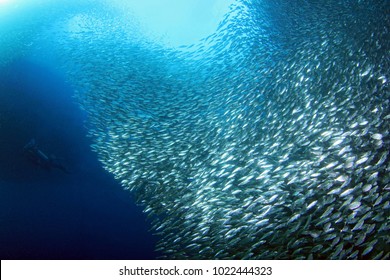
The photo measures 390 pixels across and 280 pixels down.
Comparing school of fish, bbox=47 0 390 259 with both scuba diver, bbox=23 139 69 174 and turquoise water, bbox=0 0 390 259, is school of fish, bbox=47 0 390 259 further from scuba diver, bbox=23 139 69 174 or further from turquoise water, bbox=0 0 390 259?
scuba diver, bbox=23 139 69 174

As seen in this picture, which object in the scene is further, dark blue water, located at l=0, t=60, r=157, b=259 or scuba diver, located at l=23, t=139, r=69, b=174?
scuba diver, located at l=23, t=139, r=69, b=174

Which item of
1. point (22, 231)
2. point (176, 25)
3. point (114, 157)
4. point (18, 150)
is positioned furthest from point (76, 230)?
point (176, 25)

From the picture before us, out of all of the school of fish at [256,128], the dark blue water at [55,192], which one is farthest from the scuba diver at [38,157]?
the school of fish at [256,128]

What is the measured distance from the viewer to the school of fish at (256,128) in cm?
461

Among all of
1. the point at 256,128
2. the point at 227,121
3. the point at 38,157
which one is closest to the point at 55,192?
the point at 38,157

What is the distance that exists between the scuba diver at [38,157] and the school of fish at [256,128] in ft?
4.30

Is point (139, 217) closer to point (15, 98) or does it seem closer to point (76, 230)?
point (76, 230)

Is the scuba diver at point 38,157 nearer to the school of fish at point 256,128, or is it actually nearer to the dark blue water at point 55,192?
the dark blue water at point 55,192

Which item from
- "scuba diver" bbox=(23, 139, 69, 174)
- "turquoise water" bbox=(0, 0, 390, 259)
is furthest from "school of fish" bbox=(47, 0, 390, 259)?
"scuba diver" bbox=(23, 139, 69, 174)

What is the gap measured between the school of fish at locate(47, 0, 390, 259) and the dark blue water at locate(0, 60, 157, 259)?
591 millimetres

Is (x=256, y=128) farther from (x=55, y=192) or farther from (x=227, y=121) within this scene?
(x=55, y=192)

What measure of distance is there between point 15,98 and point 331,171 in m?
10.7

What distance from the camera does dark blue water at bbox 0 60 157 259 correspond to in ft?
24.7

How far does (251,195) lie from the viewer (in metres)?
5.69
